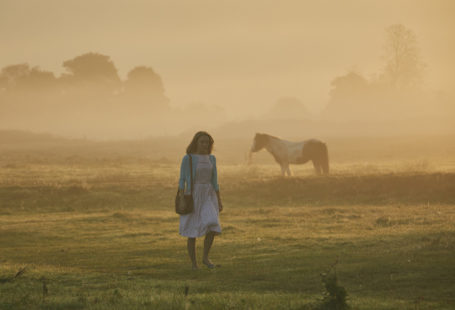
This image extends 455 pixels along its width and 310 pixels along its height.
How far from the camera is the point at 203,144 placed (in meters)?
10.8

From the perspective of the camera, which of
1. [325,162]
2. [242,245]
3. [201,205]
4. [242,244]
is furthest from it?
[325,162]

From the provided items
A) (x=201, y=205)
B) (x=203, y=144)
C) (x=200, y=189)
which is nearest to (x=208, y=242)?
(x=201, y=205)

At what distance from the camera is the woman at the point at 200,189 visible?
1064 cm

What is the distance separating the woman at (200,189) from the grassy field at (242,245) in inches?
34.4

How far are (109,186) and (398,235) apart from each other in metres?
17.6

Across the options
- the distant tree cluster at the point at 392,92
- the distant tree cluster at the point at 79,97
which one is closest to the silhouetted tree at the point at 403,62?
the distant tree cluster at the point at 392,92

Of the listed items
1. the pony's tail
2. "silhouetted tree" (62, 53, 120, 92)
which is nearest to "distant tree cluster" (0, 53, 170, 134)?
"silhouetted tree" (62, 53, 120, 92)

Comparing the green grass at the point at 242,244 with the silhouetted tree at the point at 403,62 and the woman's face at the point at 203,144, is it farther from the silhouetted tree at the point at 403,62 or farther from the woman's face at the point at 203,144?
the silhouetted tree at the point at 403,62

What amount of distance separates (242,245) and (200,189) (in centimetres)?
416

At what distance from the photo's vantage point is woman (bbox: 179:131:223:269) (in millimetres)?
10641

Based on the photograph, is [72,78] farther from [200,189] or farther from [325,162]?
[200,189]

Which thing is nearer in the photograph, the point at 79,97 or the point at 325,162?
the point at 325,162

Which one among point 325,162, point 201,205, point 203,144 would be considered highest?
point 203,144

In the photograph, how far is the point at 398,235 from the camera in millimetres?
14812
